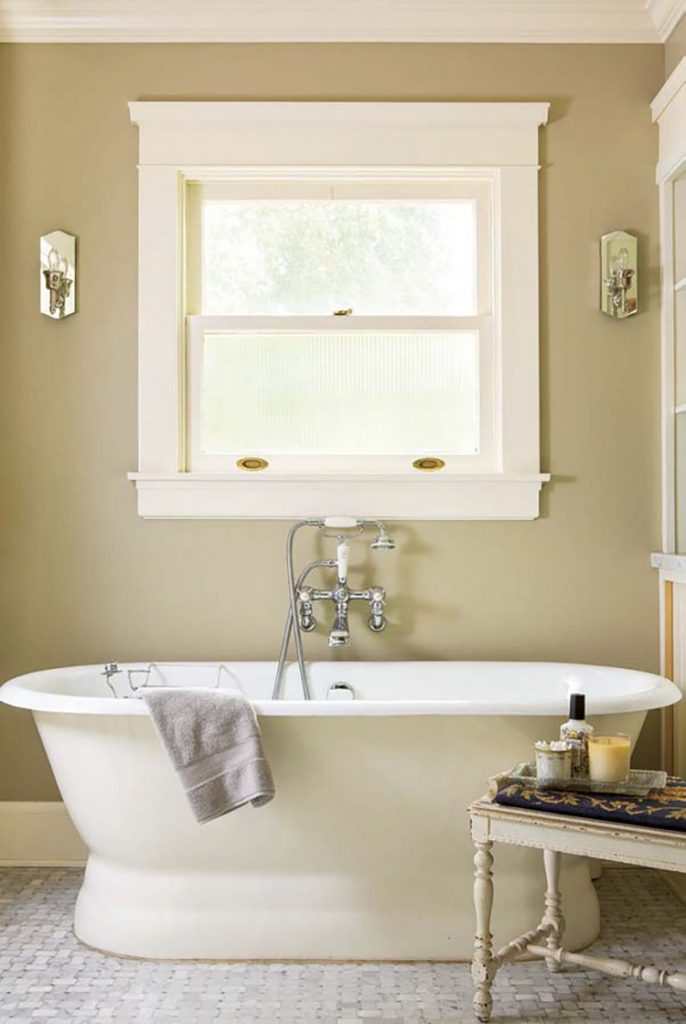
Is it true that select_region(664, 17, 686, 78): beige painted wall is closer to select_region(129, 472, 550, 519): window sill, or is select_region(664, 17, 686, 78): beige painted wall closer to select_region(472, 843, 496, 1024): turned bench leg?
select_region(129, 472, 550, 519): window sill

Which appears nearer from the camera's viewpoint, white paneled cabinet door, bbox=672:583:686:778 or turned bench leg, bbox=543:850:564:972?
turned bench leg, bbox=543:850:564:972

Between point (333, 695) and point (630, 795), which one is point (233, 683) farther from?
point (630, 795)

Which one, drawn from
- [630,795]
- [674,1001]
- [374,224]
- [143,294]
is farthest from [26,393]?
[674,1001]

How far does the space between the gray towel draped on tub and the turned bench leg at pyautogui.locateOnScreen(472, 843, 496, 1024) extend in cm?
48

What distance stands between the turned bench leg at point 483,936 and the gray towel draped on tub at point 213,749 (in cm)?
48

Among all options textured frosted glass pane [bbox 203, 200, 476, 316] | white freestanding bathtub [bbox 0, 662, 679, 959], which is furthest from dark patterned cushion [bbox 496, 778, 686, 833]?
textured frosted glass pane [bbox 203, 200, 476, 316]

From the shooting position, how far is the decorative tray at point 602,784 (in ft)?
6.65

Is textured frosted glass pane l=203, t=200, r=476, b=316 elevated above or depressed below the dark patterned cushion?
above

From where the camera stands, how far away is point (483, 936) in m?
2.10

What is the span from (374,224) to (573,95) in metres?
0.73

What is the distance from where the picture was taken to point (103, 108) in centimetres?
312

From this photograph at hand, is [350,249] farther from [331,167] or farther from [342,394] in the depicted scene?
[342,394]
